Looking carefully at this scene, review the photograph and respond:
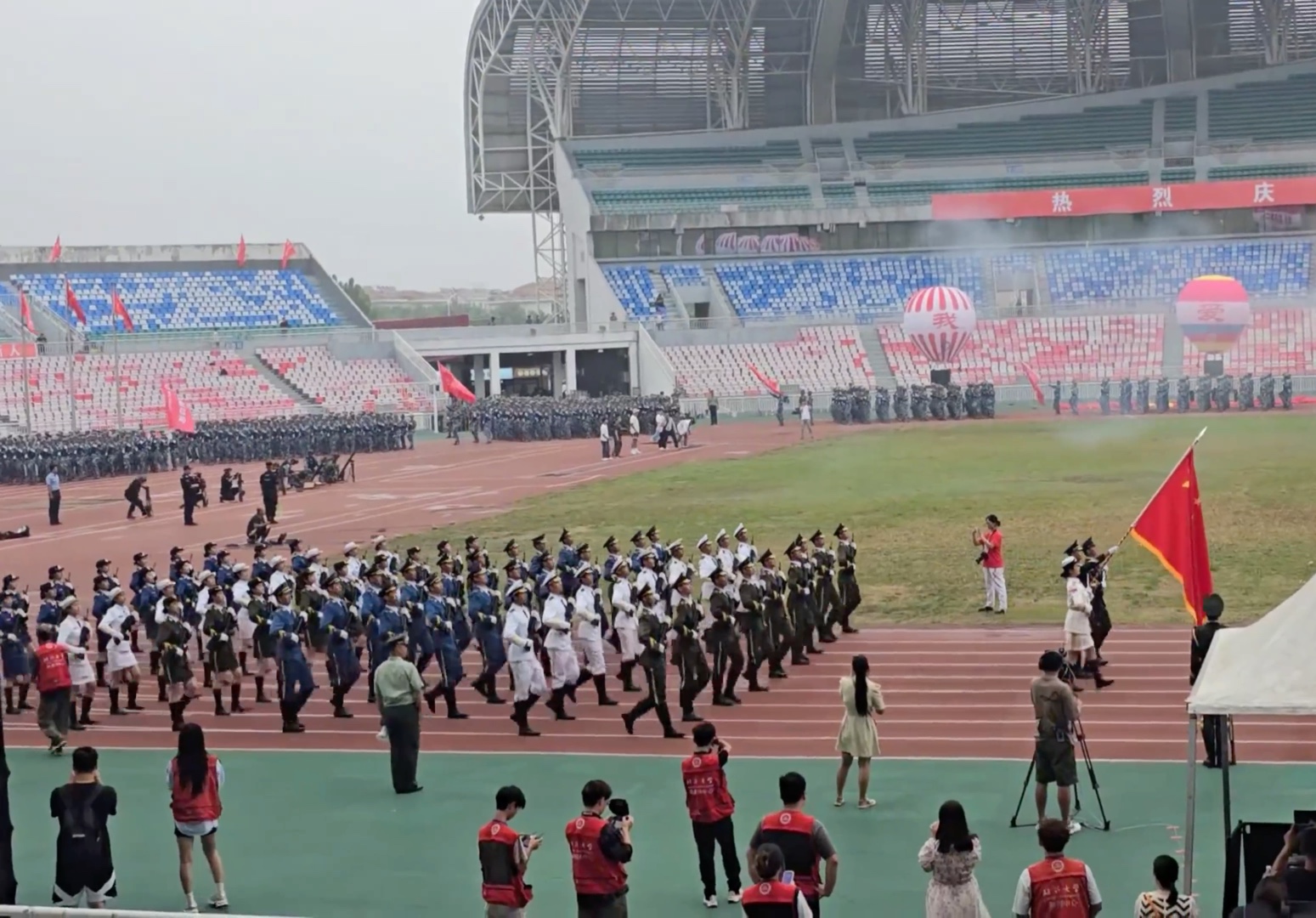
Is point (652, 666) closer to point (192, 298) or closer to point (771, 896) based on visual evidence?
point (771, 896)

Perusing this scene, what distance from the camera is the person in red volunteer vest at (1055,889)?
735 centimetres

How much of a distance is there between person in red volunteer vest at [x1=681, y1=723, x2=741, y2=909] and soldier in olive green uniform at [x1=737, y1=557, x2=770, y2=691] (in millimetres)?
5888

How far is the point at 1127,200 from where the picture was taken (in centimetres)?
6744

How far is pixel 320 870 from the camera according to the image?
10.5 metres

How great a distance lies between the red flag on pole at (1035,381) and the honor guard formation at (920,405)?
75.9 inches

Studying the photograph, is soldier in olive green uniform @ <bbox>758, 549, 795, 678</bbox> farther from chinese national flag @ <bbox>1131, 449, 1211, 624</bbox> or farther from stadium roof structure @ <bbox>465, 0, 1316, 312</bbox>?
stadium roof structure @ <bbox>465, 0, 1316, 312</bbox>

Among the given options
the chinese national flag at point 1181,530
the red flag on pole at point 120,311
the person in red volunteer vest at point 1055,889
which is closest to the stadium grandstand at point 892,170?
the red flag on pole at point 120,311

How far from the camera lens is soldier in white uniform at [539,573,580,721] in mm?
14797

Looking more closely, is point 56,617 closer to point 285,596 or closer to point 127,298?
point 285,596

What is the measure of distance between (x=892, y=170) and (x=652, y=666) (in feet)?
203

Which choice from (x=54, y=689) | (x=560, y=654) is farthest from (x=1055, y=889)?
(x=54, y=689)

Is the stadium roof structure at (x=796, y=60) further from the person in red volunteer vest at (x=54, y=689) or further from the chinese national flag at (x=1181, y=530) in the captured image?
the chinese national flag at (x=1181, y=530)

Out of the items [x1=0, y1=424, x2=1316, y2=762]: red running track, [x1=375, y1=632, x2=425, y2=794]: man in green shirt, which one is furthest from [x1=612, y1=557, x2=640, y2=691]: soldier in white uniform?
[x1=375, y1=632, x2=425, y2=794]: man in green shirt

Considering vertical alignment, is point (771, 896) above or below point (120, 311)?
below
